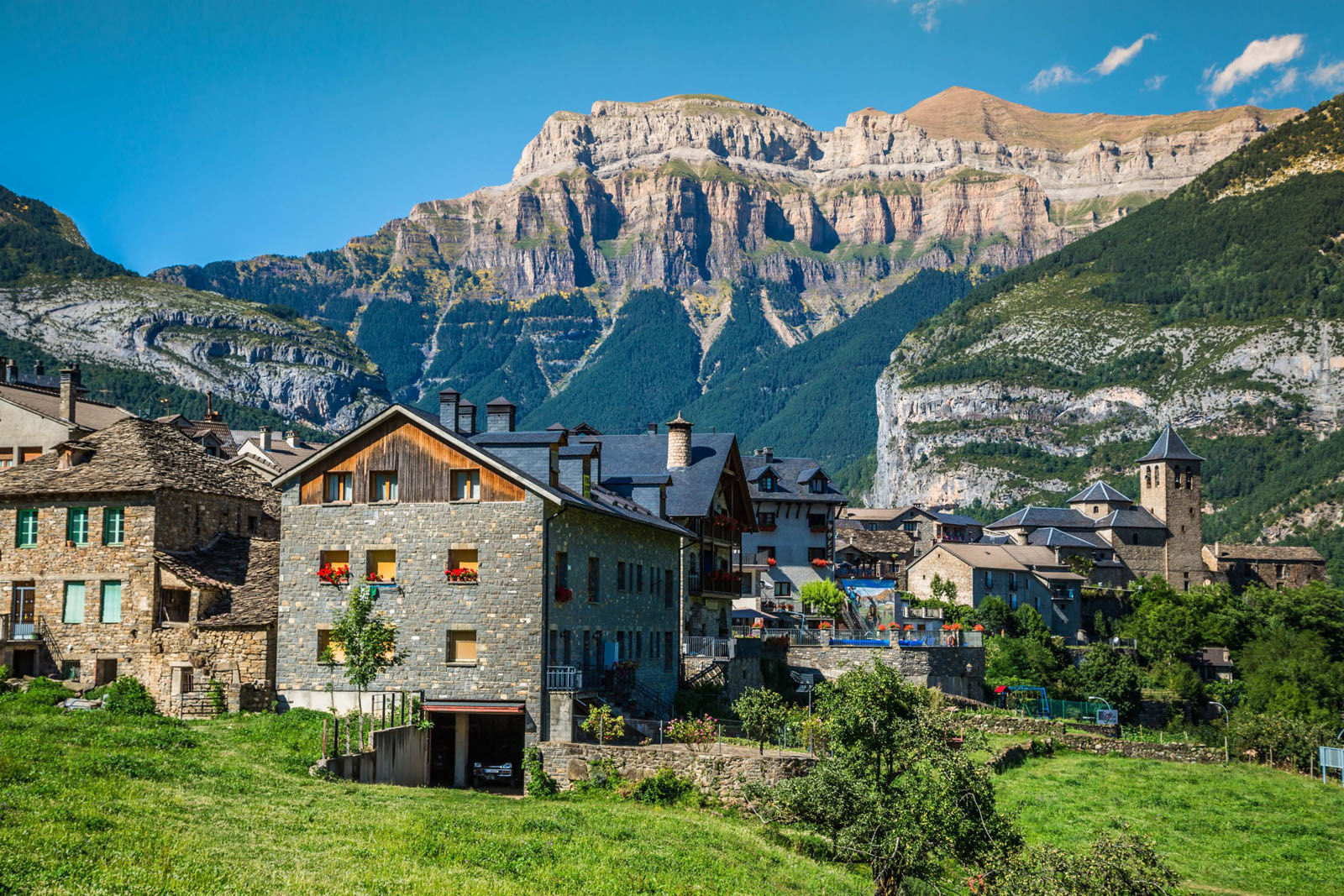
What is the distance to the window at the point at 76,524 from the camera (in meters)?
40.4

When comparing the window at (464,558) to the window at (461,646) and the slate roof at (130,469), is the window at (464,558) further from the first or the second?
the slate roof at (130,469)

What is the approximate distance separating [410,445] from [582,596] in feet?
24.6

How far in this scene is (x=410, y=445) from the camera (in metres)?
39.2

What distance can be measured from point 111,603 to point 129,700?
5182 millimetres

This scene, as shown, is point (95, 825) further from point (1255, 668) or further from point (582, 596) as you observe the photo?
point (1255, 668)

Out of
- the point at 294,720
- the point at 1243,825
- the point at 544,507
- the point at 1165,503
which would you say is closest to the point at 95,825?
the point at 294,720

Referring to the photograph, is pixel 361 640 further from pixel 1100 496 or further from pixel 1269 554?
pixel 1269 554

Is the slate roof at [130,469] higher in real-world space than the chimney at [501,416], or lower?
lower

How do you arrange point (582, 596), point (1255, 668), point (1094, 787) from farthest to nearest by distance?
point (1255, 668) < point (1094, 787) < point (582, 596)

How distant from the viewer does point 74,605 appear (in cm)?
4009

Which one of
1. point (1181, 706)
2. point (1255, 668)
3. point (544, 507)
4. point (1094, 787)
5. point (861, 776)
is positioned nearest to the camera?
point (861, 776)

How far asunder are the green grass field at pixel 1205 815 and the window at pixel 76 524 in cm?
3154

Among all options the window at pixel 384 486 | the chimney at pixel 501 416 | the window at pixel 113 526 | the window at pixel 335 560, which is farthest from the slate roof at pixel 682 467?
→ the window at pixel 113 526

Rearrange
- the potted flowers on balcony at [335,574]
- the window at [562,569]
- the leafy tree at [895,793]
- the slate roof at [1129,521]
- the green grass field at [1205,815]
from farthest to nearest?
1. the slate roof at [1129,521]
2. the potted flowers on balcony at [335,574]
3. the window at [562,569]
4. the green grass field at [1205,815]
5. the leafy tree at [895,793]
